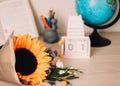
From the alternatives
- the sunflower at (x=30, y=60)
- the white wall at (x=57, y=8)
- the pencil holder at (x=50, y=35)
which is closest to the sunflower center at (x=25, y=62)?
the sunflower at (x=30, y=60)

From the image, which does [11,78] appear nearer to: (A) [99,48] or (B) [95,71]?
(B) [95,71]

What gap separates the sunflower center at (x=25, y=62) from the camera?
89 cm

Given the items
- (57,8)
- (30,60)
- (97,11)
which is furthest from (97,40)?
(30,60)

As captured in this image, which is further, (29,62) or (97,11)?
(97,11)

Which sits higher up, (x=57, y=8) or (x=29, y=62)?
(x=57, y=8)

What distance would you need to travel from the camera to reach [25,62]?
89 centimetres

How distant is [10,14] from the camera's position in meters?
1.32

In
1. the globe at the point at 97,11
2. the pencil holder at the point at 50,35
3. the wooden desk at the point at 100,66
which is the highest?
the globe at the point at 97,11

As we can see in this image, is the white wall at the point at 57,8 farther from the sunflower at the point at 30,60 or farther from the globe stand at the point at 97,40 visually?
the sunflower at the point at 30,60

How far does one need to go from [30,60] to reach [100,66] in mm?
321

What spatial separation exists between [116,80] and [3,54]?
0.45m

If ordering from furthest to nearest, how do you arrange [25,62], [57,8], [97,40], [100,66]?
1. [57,8]
2. [97,40]
3. [100,66]
4. [25,62]

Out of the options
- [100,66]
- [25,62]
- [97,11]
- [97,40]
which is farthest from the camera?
[97,40]

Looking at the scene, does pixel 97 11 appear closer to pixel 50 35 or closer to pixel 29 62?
pixel 50 35
